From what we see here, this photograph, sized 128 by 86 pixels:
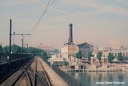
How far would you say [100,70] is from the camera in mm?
194125

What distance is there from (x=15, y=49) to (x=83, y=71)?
54925mm

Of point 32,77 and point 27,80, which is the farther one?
point 32,77

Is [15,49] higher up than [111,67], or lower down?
higher up

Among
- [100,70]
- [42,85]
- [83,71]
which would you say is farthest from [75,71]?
[42,85]

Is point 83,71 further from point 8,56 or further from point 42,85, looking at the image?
point 42,85

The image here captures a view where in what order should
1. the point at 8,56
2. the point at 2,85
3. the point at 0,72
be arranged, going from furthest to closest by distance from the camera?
the point at 8,56 → the point at 0,72 → the point at 2,85

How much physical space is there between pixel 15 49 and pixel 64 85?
158420 millimetres

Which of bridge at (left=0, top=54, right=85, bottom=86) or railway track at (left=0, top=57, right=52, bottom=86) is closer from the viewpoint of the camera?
bridge at (left=0, top=54, right=85, bottom=86)

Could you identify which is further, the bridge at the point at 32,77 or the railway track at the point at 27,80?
the railway track at the point at 27,80

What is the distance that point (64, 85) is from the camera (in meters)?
23.8

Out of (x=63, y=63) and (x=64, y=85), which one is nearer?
(x=64, y=85)

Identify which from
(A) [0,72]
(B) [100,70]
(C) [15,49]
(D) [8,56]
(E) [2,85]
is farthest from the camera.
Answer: (B) [100,70]

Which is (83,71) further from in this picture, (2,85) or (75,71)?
(2,85)

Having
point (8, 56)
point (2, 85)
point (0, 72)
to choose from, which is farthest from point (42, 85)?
point (8, 56)
